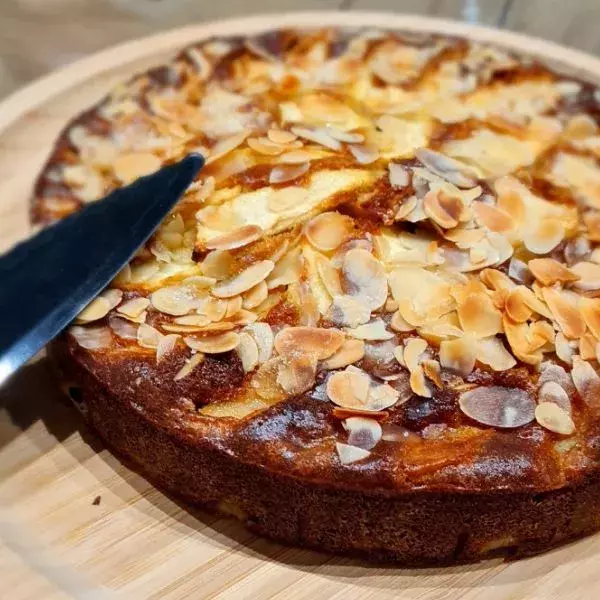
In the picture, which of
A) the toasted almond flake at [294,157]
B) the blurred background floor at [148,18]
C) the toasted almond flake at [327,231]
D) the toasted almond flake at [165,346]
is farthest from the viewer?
the blurred background floor at [148,18]

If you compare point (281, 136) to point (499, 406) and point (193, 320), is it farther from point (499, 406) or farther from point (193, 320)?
point (499, 406)

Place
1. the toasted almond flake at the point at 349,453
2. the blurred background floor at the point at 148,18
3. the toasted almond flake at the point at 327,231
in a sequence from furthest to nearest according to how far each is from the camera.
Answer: the blurred background floor at the point at 148,18, the toasted almond flake at the point at 327,231, the toasted almond flake at the point at 349,453

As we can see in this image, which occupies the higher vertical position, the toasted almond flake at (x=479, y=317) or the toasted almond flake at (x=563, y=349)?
the toasted almond flake at (x=479, y=317)

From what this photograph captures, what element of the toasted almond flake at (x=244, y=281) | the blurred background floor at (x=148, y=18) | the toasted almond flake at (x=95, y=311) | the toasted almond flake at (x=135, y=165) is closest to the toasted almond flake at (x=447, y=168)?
the toasted almond flake at (x=244, y=281)

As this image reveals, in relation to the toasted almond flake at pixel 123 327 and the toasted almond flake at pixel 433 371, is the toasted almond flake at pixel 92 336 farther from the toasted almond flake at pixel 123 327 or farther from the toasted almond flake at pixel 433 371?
the toasted almond flake at pixel 433 371

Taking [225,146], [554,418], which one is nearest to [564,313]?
[554,418]

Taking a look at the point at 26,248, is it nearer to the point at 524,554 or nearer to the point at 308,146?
the point at 308,146
